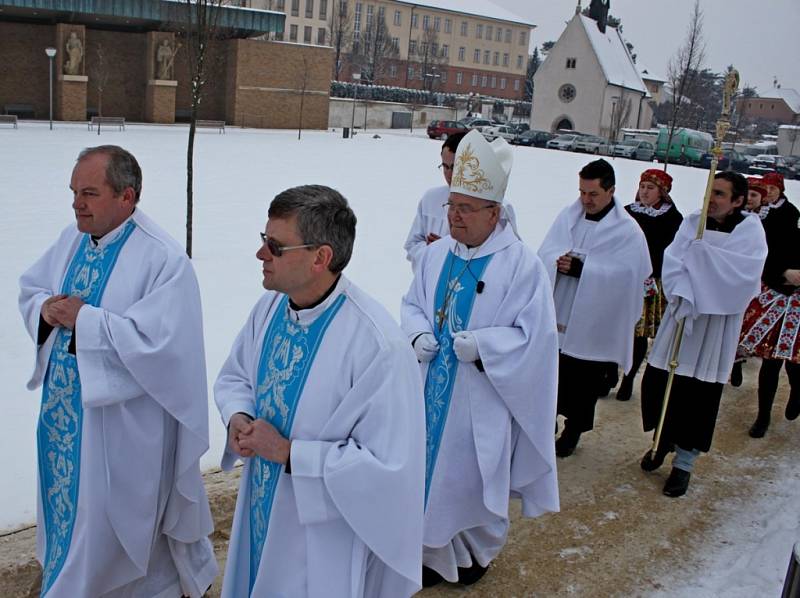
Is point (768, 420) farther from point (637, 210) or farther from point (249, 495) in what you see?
point (249, 495)

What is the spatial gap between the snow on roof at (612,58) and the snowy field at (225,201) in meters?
27.6

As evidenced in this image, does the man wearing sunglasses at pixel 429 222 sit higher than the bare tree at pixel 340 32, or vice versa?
the bare tree at pixel 340 32

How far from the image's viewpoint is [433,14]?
78875 millimetres

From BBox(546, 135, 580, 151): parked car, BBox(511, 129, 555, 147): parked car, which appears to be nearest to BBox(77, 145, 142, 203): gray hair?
BBox(546, 135, 580, 151): parked car

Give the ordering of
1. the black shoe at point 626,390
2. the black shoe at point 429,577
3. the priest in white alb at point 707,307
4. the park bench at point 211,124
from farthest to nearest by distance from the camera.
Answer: the park bench at point 211,124
the black shoe at point 626,390
the priest in white alb at point 707,307
the black shoe at point 429,577

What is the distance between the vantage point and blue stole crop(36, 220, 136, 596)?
3.49 meters

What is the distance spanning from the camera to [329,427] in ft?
8.62

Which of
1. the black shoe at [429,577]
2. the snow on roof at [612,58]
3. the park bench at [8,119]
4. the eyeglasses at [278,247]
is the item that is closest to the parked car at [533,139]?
the snow on roof at [612,58]

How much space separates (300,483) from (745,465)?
15.3ft

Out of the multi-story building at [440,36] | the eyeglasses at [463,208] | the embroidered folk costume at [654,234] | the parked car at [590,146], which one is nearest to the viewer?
the eyeglasses at [463,208]

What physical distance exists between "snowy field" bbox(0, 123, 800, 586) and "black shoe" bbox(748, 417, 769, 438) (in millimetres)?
980

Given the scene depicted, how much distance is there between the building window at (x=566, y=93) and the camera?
193 ft

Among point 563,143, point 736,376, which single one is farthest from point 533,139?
point 736,376

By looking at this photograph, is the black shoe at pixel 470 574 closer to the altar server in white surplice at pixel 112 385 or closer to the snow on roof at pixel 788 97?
the altar server in white surplice at pixel 112 385
